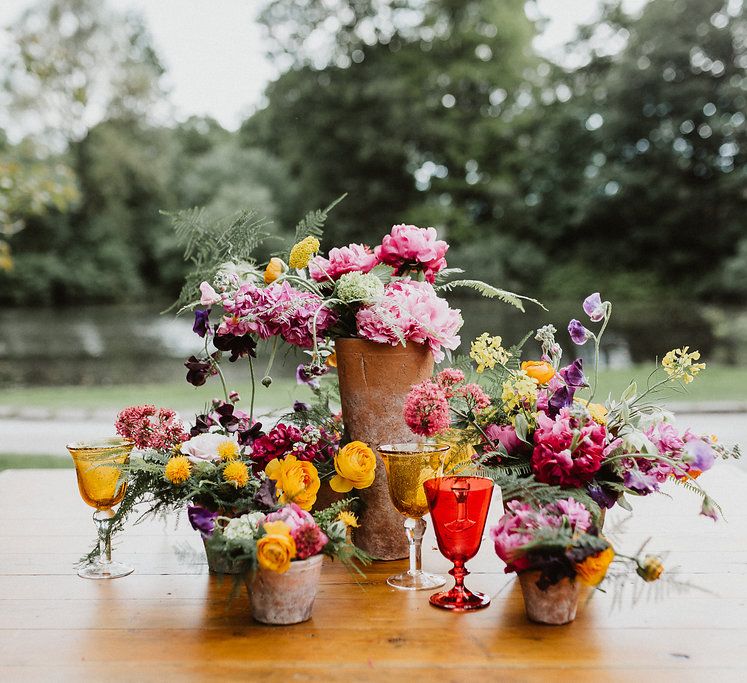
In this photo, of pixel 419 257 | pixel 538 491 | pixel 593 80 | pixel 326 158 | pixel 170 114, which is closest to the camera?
pixel 538 491

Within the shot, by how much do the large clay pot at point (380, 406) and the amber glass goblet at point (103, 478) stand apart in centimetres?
36

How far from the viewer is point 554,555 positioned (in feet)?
3.10

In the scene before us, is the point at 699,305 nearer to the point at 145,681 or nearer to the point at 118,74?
the point at 118,74

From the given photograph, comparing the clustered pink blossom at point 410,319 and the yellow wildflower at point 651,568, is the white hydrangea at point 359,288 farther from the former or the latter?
the yellow wildflower at point 651,568

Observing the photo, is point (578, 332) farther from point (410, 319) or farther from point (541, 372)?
point (410, 319)

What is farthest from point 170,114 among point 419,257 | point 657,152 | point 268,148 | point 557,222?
point 419,257

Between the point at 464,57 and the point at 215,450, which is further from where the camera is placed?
the point at 464,57

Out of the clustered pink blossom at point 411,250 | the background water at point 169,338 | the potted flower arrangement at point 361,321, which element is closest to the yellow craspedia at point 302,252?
the potted flower arrangement at point 361,321

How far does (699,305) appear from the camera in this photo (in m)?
16.4

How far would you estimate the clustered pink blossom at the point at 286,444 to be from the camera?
1207 millimetres

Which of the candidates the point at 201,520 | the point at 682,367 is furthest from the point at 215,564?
the point at 682,367

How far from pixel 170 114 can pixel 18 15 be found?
4.19 meters

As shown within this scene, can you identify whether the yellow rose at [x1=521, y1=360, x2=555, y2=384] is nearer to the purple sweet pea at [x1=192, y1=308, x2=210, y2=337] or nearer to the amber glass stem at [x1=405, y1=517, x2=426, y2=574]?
the amber glass stem at [x1=405, y1=517, x2=426, y2=574]

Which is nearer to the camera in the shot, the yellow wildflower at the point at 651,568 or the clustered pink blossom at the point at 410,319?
the yellow wildflower at the point at 651,568
